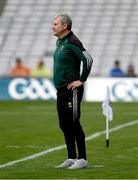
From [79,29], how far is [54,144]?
2488cm

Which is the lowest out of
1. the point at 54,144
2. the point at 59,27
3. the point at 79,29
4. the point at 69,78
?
the point at 79,29

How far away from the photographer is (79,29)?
38844 millimetres

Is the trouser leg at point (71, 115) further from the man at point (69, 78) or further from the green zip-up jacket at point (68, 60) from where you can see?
the green zip-up jacket at point (68, 60)

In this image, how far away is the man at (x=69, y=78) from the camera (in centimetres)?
1055

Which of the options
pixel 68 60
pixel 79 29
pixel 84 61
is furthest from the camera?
pixel 79 29

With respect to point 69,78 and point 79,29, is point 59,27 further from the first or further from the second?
point 79,29

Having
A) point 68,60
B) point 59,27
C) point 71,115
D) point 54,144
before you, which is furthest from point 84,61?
point 54,144

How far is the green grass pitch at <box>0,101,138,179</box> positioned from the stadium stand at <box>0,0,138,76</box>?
12.8 meters

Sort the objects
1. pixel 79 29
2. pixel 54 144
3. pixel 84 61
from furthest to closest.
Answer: pixel 79 29, pixel 54 144, pixel 84 61

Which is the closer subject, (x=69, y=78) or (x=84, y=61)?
(x=84, y=61)

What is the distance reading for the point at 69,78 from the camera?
10.6m

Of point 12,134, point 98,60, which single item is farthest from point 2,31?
point 12,134

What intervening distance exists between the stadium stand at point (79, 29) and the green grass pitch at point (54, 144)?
12.8 metres

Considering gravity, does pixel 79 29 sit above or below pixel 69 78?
below
